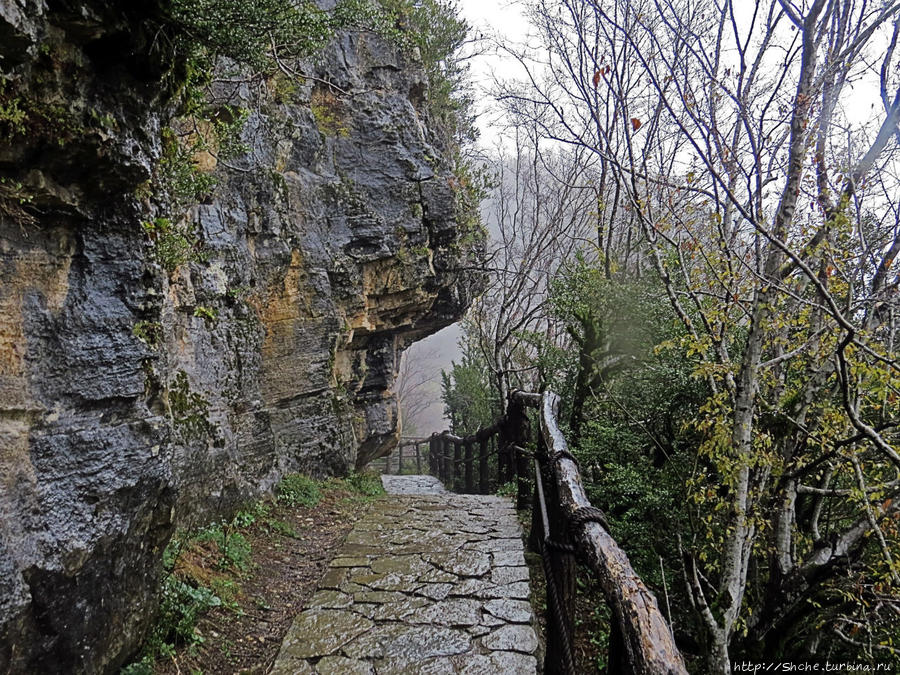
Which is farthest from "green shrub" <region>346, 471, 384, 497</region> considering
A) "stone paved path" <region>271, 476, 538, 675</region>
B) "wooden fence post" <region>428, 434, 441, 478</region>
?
"wooden fence post" <region>428, 434, 441, 478</region>

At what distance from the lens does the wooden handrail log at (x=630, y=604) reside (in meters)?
1.52

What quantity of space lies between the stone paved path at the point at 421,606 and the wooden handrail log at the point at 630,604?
1066mm

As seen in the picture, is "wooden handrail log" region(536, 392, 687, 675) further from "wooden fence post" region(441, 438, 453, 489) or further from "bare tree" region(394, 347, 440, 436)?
"bare tree" region(394, 347, 440, 436)

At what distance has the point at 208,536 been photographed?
13.1 feet

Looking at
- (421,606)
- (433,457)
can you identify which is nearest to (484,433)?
(421,606)

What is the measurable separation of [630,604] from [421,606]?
86.7 inches

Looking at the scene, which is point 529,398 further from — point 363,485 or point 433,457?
point 433,457

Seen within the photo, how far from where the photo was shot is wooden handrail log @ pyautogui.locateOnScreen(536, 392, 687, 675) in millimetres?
1524

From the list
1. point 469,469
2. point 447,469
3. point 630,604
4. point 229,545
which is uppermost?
point 630,604

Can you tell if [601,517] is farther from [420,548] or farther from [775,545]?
[420,548]

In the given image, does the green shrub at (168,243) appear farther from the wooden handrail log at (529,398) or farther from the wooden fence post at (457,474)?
the wooden fence post at (457,474)

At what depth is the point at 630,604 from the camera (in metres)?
1.75

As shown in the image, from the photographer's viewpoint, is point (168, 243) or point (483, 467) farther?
point (483, 467)

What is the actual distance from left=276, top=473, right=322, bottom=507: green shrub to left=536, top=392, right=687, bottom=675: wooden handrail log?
378 centimetres
